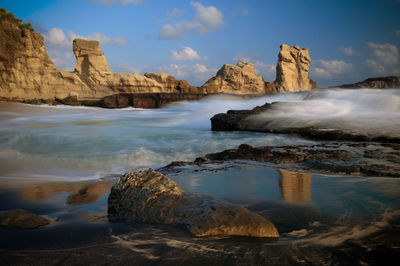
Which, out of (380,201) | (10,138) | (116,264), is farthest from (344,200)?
(10,138)

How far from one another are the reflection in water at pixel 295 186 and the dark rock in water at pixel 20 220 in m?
1.76

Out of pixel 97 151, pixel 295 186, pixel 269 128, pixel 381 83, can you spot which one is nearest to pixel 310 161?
pixel 295 186

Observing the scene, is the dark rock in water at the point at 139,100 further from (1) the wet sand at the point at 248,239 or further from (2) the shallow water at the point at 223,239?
(1) the wet sand at the point at 248,239

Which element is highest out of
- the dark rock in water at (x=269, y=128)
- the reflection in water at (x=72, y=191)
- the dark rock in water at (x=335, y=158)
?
the dark rock in water at (x=269, y=128)

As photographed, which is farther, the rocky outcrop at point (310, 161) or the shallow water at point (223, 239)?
the rocky outcrop at point (310, 161)

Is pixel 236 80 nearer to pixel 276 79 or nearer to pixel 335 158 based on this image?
pixel 276 79

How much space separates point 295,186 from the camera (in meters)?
2.46

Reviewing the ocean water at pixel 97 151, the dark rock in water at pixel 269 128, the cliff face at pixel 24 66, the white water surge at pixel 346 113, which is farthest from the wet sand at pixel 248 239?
the cliff face at pixel 24 66

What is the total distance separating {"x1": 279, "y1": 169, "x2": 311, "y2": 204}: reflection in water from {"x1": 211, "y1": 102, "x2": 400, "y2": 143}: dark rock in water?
2.94 metres

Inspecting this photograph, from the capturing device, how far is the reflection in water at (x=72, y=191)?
2.52 meters

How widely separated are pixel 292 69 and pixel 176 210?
47.4m

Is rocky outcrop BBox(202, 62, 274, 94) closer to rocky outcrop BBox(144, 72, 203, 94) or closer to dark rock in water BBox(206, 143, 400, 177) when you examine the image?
rocky outcrop BBox(144, 72, 203, 94)

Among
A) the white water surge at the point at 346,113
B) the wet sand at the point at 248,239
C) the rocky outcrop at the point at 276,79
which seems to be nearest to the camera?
the wet sand at the point at 248,239

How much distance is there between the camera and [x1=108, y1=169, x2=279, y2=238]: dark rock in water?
1534mm
